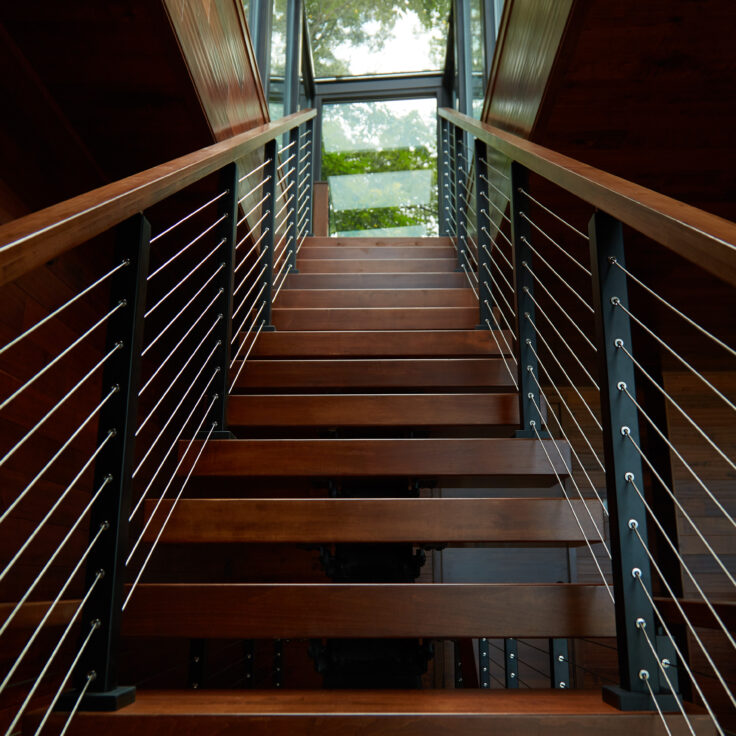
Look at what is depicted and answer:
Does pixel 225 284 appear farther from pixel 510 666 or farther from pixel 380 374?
pixel 510 666

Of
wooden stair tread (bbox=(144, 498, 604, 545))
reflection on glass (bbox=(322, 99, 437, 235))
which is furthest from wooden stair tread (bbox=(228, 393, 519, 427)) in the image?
reflection on glass (bbox=(322, 99, 437, 235))

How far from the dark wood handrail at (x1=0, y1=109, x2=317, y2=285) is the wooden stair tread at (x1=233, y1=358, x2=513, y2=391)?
2.68ft

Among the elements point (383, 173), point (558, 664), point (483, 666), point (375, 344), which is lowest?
point (483, 666)

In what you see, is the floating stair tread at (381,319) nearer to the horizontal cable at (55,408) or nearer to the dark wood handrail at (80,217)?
the dark wood handrail at (80,217)

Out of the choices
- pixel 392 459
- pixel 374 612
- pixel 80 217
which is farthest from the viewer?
pixel 392 459

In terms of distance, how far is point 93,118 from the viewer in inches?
73.0

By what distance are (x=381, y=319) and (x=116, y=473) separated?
1628 mm

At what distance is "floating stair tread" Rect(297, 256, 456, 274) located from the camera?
3268 mm

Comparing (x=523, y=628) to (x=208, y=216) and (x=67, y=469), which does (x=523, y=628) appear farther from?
(x=208, y=216)

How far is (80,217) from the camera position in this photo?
2.64ft

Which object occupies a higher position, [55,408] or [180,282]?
[180,282]

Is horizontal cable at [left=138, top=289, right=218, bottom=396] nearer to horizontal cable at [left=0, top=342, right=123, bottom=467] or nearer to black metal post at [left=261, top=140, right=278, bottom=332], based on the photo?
horizontal cable at [left=0, top=342, right=123, bottom=467]

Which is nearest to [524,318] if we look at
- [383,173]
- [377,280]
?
[377,280]

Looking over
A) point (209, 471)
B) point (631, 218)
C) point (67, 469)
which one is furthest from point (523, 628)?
point (67, 469)
